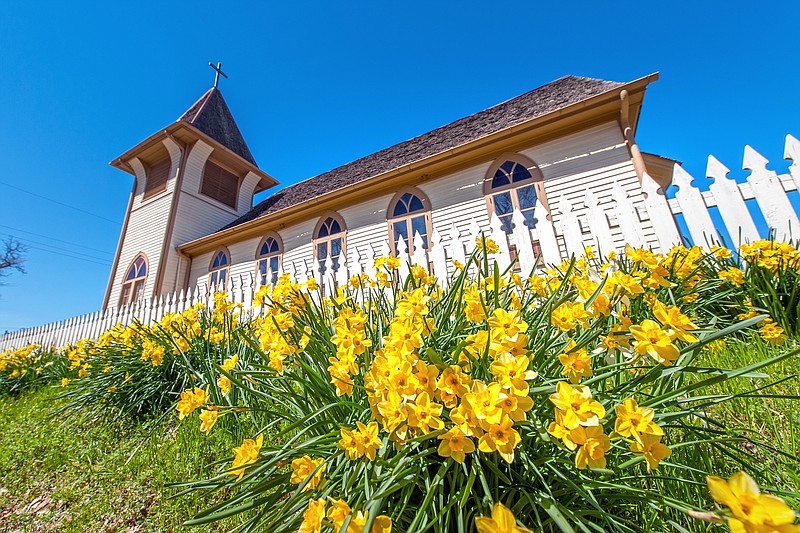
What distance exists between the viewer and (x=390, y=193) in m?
8.68

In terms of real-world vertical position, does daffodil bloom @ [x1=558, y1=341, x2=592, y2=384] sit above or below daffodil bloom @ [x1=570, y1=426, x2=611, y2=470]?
above

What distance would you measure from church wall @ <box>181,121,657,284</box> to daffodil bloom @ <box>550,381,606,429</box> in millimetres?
4055

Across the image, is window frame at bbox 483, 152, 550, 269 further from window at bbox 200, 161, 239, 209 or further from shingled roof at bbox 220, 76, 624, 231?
window at bbox 200, 161, 239, 209

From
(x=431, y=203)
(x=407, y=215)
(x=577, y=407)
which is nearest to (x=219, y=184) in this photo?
(x=407, y=215)

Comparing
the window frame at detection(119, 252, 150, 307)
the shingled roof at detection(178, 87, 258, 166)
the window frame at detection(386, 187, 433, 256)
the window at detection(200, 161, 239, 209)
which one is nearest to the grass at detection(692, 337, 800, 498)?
the window frame at detection(386, 187, 433, 256)

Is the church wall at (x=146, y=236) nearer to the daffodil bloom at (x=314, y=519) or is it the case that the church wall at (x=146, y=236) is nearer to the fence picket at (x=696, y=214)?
the daffodil bloom at (x=314, y=519)

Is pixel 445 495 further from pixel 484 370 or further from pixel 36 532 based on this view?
pixel 36 532

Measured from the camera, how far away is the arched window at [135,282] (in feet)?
37.5

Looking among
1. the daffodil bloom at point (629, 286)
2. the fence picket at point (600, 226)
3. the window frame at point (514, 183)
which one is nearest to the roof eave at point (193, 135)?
the window frame at point (514, 183)

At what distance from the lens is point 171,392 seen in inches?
98.4

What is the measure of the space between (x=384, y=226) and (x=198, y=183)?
8.57 m

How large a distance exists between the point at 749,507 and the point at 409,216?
8071 millimetres

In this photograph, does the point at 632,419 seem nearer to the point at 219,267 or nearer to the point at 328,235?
the point at 328,235

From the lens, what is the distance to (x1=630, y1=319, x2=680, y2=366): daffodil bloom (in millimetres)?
679
